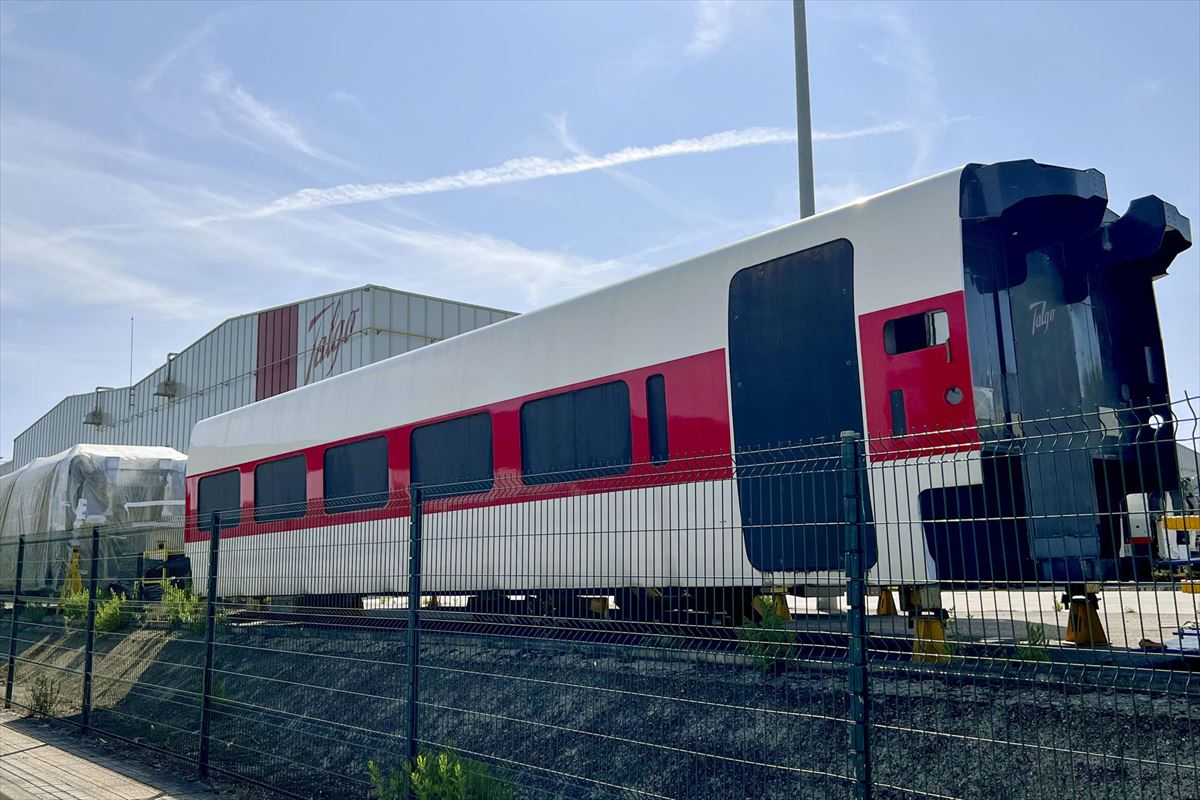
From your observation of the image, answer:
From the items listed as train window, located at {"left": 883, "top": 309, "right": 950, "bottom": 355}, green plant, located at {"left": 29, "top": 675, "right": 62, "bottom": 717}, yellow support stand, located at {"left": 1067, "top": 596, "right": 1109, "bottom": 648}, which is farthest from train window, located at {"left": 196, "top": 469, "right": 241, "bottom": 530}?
yellow support stand, located at {"left": 1067, "top": 596, "right": 1109, "bottom": 648}

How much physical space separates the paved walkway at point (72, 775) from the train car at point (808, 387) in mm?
1619

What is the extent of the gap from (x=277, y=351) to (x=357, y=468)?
839 inches

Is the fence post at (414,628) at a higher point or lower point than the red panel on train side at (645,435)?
lower

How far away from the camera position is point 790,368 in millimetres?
7785

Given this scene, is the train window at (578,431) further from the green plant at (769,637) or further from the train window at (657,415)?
the green plant at (769,637)

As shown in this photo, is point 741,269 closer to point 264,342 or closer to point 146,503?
point 146,503

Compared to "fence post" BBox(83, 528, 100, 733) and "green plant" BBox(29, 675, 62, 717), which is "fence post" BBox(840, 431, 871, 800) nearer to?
"fence post" BBox(83, 528, 100, 733)

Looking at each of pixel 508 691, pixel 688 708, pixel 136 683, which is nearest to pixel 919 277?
pixel 688 708

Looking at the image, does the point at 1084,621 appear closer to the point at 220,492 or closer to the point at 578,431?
the point at 578,431

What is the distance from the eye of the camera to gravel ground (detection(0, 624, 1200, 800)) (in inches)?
178

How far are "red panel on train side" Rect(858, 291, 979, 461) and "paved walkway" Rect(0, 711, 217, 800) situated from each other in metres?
5.68

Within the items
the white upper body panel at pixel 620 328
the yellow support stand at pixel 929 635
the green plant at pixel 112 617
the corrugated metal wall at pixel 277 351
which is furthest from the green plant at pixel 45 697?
the corrugated metal wall at pixel 277 351

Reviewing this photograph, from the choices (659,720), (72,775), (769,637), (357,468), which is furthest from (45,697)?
(769,637)

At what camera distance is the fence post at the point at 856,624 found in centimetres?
408
